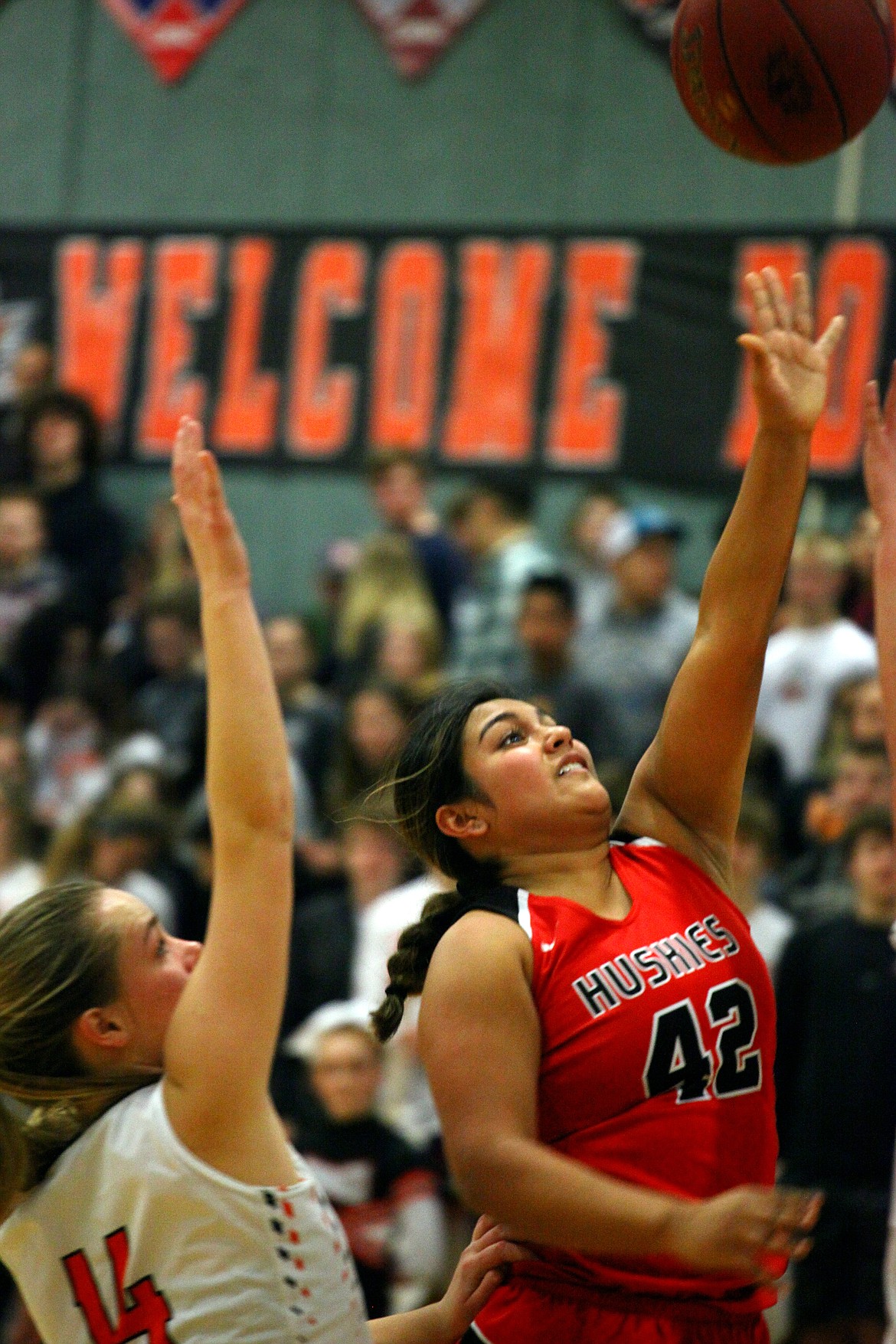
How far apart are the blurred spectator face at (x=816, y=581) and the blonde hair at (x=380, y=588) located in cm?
134

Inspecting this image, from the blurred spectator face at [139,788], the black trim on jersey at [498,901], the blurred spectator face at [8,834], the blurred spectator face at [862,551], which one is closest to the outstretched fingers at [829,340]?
the black trim on jersey at [498,901]

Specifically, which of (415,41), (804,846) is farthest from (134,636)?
(415,41)

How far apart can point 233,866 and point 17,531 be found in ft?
19.3

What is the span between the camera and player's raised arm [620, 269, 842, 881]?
2736mm

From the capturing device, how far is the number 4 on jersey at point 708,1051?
2514 mm

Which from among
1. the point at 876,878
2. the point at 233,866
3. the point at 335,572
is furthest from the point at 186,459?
the point at 335,572

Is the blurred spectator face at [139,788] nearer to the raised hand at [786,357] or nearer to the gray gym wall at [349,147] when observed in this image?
the gray gym wall at [349,147]

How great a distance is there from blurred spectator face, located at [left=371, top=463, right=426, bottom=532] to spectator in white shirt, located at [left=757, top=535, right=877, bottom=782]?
1.65 metres

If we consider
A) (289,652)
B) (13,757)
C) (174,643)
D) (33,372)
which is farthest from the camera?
(33,372)

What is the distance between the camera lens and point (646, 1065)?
8.22 ft

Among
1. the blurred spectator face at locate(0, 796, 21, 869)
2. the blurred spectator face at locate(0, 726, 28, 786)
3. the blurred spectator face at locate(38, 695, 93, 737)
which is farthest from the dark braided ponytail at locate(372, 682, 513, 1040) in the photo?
the blurred spectator face at locate(38, 695, 93, 737)

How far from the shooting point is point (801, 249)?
802 cm

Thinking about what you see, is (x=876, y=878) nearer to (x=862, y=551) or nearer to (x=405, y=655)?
(x=862, y=551)

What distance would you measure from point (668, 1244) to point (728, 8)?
2246mm
